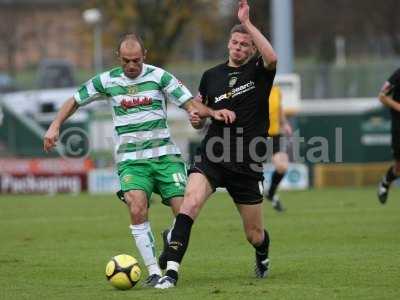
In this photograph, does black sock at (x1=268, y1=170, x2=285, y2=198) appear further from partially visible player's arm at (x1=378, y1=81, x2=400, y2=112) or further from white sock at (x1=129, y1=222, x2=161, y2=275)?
white sock at (x1=129, y1=222, x2=161, y2=275)

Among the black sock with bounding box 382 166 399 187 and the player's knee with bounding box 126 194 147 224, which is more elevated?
the player's knee with bounding box 126 194 147 224

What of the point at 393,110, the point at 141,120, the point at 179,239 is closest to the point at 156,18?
the point at 393,110

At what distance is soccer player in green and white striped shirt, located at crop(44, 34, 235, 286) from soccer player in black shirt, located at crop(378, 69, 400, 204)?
255 inches

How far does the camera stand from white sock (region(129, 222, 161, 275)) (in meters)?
9.52

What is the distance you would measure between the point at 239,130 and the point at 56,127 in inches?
61.9

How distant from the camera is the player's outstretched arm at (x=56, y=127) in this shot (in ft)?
31.3

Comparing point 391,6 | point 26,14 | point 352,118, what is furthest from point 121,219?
point 26,14

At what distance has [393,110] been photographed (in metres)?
16.2

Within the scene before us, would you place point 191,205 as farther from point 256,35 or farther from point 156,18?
point 156,18

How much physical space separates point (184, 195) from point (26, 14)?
43.4 m

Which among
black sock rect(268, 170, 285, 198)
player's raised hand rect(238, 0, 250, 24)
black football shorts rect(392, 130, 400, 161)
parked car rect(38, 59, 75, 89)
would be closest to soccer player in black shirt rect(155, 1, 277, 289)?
player's raised hand rect(238, 0, 250, 24)

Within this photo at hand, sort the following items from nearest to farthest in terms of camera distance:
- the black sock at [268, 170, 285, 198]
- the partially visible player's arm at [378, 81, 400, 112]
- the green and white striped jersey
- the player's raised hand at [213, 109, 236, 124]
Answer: the player's raised hand at [213, 109, 236, 124], the green and white striped jersey, the partially visible player's arm at [378, 81, 400, 112], the black sock at [268, 170, 285, 198]

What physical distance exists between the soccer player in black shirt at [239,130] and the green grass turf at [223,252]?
2.35 ft

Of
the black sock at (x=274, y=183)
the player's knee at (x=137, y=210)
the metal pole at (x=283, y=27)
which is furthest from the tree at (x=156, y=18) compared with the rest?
the player's knee at (x=137, y=210)
